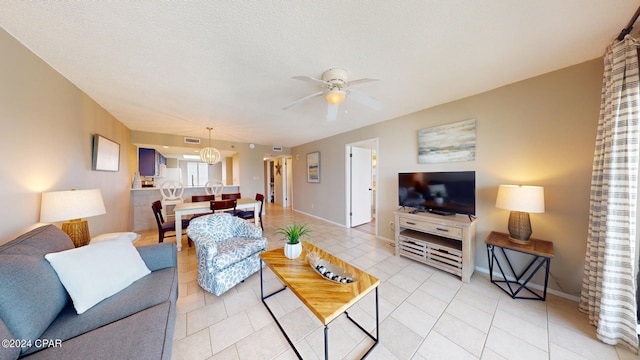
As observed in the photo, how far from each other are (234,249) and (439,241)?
2.58m

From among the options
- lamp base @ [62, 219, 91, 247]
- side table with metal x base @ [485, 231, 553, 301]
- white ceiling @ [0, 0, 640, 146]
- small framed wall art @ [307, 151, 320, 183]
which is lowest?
side table with metal x base @ [485, 231, 553, 301]

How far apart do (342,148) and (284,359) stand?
375cm

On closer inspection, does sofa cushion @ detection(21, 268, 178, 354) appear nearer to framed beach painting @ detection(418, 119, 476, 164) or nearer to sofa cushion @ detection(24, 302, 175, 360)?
sofa cushion @ detection(24, 302, 175, 360)

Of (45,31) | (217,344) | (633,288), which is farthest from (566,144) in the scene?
(45,31)

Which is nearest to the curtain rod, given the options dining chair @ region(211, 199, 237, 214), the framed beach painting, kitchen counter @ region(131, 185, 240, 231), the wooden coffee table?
the framed beach painting

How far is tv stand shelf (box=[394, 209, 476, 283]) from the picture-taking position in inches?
85.7

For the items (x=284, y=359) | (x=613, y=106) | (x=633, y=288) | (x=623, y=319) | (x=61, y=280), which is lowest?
(x=284, y=359)

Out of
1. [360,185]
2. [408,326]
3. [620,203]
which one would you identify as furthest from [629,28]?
[360,185]

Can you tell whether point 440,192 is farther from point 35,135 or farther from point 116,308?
point 35,135

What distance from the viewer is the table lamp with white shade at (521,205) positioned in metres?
1.80

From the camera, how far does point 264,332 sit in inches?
59.7

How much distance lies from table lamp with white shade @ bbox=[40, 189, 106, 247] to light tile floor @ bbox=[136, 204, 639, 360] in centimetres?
107

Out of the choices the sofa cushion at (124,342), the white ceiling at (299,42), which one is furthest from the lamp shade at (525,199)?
the sofa cushion at (124,342)

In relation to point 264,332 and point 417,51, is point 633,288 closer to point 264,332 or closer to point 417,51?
point 417,51
